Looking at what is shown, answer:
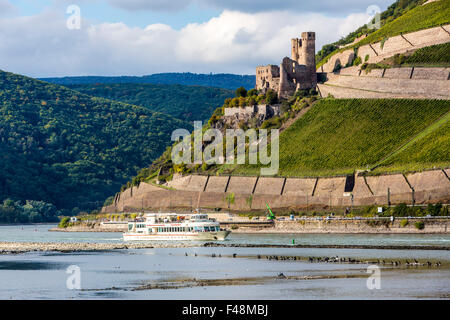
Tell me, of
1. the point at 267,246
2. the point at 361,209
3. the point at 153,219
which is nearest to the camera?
the point at 267,246

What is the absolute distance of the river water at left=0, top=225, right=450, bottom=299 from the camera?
56812mm

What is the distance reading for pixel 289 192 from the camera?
486ft

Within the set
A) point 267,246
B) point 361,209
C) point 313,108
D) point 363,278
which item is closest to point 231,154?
point 313,108

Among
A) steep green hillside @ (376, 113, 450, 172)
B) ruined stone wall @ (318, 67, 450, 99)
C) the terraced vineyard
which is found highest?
the terraced vineyard

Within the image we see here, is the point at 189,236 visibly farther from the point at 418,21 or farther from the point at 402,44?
the point at 418,21

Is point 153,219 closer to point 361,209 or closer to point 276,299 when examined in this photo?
point 361,209

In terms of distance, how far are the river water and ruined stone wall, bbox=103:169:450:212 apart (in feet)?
86.4

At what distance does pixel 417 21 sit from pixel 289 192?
45.7 metres

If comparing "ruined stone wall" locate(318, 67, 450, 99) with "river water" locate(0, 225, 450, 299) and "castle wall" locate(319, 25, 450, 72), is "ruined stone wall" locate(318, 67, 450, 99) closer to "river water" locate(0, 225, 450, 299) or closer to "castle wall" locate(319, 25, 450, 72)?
"castle wall" locate(319, 25, 450, 72)

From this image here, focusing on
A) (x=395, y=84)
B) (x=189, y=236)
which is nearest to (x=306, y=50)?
(x=395, y=84)

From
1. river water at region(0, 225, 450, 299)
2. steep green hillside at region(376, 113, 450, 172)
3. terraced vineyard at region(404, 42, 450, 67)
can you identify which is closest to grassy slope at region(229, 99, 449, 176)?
steep green hillside at region(376, 113, 450, 172)

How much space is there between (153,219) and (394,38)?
6765cm

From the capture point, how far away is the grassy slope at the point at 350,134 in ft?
475
